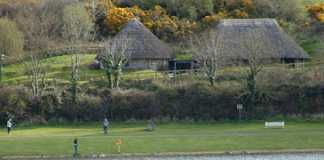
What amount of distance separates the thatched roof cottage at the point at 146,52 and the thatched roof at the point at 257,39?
16.7ft

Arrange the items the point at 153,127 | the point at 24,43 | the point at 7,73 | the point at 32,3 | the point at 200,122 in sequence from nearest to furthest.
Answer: the point at 153,127, the point at 200,122, the point at 7,73, the point at 24,43, the point at 32,3

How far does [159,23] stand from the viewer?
7181 centimetres

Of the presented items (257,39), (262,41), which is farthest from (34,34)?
(262,41)

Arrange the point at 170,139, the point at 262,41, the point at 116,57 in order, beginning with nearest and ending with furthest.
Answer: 1. the point at 170,139
2. the point at 116,57
3. the point at 262,41

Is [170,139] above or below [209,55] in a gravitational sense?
below

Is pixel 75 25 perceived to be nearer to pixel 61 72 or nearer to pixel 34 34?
pixel 34 34

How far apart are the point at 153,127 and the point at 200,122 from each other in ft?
19.9

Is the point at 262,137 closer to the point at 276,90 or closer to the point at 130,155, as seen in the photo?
the point at 130,155

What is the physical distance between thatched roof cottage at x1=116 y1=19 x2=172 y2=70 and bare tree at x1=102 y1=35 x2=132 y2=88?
0.70 metres

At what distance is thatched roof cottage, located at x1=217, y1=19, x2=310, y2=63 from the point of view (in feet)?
202

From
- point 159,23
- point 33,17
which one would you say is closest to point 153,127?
point 159,23

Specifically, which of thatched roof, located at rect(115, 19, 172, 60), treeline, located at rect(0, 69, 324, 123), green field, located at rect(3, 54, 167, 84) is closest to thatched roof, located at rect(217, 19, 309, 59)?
thatched roof, located at rect(115, 19, 172, 60)

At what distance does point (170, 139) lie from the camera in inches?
1674

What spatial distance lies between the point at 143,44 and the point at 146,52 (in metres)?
0.88
